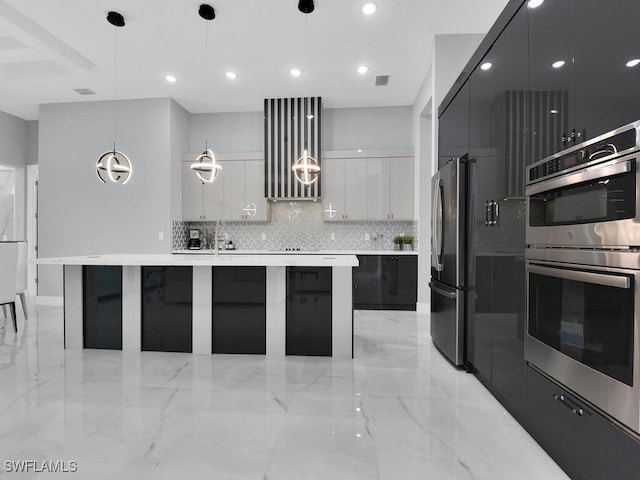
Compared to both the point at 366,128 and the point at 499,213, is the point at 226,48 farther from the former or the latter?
the point at 499,213

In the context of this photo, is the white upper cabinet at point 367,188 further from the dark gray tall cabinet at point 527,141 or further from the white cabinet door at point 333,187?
the dark gray tall cabinet at point 527,141

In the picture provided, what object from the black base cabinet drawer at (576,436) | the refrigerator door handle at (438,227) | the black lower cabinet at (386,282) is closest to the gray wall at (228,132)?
the black lower cabinet at (386,282)

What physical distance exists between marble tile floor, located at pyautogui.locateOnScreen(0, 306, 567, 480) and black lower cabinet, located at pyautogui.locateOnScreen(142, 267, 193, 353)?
0.16 metres

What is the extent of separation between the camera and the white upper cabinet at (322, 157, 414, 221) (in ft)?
18.5

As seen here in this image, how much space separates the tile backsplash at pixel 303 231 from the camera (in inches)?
235

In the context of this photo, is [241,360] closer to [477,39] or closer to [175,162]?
[175,162]

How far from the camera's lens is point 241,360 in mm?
3230

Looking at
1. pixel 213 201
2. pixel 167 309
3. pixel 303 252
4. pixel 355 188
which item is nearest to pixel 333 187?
pixel 355 188

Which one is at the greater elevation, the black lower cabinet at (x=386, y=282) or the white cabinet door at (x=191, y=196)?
the white cabinet door at (x=191, y=196)

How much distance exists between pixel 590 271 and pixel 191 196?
551 cm

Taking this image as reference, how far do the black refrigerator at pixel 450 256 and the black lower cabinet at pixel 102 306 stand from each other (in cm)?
292

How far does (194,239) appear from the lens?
607 centimetres

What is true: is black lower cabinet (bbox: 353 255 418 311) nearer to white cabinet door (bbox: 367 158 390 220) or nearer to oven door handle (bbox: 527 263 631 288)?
white cabinet door (bbox: 367 158 390 220)

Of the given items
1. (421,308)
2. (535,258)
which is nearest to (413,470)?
(535,258)
